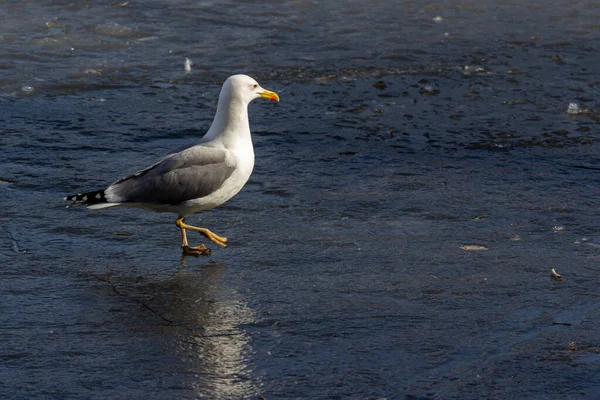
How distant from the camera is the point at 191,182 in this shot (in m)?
5.75

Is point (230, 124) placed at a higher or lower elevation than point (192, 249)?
higher

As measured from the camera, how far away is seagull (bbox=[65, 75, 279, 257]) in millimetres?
5699

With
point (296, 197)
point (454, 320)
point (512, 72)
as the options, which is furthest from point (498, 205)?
point (512, 72)

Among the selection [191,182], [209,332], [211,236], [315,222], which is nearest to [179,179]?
[191,182]

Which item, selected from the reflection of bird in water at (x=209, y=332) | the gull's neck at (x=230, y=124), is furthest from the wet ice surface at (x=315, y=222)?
the gull's neck at (x=230, y=124)

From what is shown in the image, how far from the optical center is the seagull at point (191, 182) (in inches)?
224

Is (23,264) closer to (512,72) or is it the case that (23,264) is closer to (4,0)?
(512,72)

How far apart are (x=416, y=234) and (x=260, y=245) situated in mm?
964

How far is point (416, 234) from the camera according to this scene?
5.88 metres

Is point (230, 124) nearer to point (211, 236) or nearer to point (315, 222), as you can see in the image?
point (211, 236)

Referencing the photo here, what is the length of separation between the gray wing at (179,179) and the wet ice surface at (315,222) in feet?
1.02

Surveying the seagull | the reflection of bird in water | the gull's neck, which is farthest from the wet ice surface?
the gull's neck

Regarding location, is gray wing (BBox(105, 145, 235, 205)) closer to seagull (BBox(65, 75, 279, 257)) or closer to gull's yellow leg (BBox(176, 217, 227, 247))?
seagull (BBox(65, 75, 279, 257))

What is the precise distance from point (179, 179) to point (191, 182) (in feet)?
0.24
